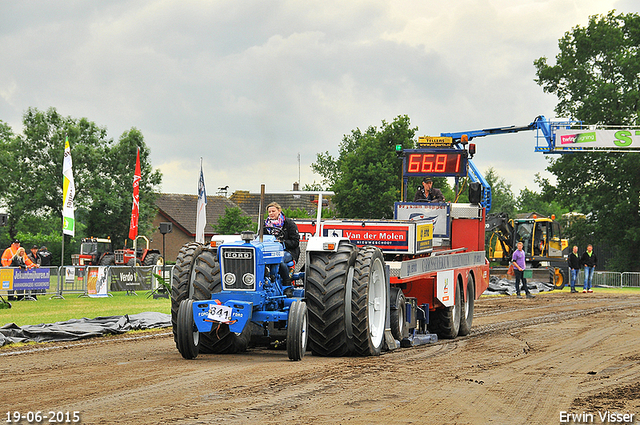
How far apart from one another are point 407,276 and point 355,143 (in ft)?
219

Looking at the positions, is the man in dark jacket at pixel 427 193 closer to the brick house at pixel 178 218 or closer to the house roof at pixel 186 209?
the brick house at pixel 178 218

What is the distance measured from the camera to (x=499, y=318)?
58.1ft

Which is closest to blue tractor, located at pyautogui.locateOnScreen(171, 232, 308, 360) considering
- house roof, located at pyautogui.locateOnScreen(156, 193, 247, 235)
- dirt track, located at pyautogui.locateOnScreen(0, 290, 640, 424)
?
dirt track, located at pyautogui.locateOnScreen(0, 290, 640, 424)

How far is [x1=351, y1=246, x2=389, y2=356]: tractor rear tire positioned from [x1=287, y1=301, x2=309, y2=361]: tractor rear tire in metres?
0.70

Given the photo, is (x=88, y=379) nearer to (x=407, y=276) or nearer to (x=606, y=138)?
(x=407, y=276)

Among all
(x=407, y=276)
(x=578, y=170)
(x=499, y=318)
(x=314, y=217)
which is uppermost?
(x=578, y=170)

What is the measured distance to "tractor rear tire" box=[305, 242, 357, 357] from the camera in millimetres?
9547

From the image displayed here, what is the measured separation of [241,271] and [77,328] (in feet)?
16.6

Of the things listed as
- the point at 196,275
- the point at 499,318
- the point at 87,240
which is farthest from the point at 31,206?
the point at 196,275

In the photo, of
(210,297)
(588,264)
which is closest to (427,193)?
(210,297)

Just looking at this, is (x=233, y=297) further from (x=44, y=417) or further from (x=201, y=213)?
(x=201, y=213)

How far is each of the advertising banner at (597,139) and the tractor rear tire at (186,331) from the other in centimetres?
2961

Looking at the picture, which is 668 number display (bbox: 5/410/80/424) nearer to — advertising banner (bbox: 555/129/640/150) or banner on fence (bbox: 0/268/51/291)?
banner on fence (bbox: 0/268/51/291)

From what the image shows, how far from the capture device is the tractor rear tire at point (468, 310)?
45.5ft
